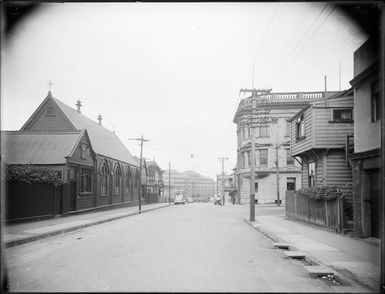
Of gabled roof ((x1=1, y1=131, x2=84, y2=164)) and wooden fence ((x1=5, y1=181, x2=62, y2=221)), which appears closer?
wooden fence ((x1=5, y1=181, x2=62, y2=221))

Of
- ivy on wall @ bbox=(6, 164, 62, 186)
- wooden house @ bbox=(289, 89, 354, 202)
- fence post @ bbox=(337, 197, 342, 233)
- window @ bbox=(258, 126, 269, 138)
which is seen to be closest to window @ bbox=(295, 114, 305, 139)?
wooden house @ bbox=(289, 89, 354, 202)

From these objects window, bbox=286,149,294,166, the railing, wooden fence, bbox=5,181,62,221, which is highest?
the railing

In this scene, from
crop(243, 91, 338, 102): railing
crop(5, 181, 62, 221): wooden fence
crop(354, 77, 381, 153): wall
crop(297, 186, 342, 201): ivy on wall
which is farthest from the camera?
crop(243, 91, 338, 102): railing

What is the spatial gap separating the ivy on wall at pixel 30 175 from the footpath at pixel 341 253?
44.3 ft

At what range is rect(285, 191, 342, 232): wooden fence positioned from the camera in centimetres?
1653

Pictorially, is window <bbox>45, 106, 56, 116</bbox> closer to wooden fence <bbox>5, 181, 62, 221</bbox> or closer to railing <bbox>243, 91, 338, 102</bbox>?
wooden fence <bbox>5, 181, 62, 221</bbox>

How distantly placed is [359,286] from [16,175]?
59.8ft

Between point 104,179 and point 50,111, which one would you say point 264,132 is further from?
point 50,111

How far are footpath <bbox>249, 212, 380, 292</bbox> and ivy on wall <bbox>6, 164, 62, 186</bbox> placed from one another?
44.3ft

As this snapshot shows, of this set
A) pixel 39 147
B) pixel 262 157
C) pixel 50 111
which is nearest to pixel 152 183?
pixel 262 157

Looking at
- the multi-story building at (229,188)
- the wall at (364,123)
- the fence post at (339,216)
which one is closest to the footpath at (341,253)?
the fence post at (339,216)

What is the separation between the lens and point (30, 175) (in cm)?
2148

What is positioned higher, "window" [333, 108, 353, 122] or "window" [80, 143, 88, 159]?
"window" [333, 108, 353, 122]

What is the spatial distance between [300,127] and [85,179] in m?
18.0
